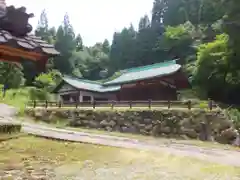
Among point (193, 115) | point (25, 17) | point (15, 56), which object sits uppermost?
point (25, 17)

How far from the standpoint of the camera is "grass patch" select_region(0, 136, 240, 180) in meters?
6.25

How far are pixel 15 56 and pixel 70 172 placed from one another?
2.90m

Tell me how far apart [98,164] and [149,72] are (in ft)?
77.8

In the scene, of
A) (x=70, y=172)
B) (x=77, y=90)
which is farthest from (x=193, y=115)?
(x=77, y=90)

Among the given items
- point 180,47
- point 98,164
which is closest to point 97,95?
point 180,47

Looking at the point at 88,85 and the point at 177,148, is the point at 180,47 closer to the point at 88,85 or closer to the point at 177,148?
the point at 88,85

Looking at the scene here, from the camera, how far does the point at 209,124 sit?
631 inches

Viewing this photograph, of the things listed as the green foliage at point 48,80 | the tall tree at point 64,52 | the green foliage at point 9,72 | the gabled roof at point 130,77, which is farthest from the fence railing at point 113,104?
the tall tree at point 64,52

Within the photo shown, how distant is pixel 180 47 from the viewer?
41.5 meters

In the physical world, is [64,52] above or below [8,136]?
above

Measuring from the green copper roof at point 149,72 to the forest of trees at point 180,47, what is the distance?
194cm

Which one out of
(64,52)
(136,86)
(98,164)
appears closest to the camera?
(98,164)

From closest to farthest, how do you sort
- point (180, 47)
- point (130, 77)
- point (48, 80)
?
point (130, 77) → point (48, 80) → point (180, 47)

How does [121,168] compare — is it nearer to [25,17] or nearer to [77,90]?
[25,17]
